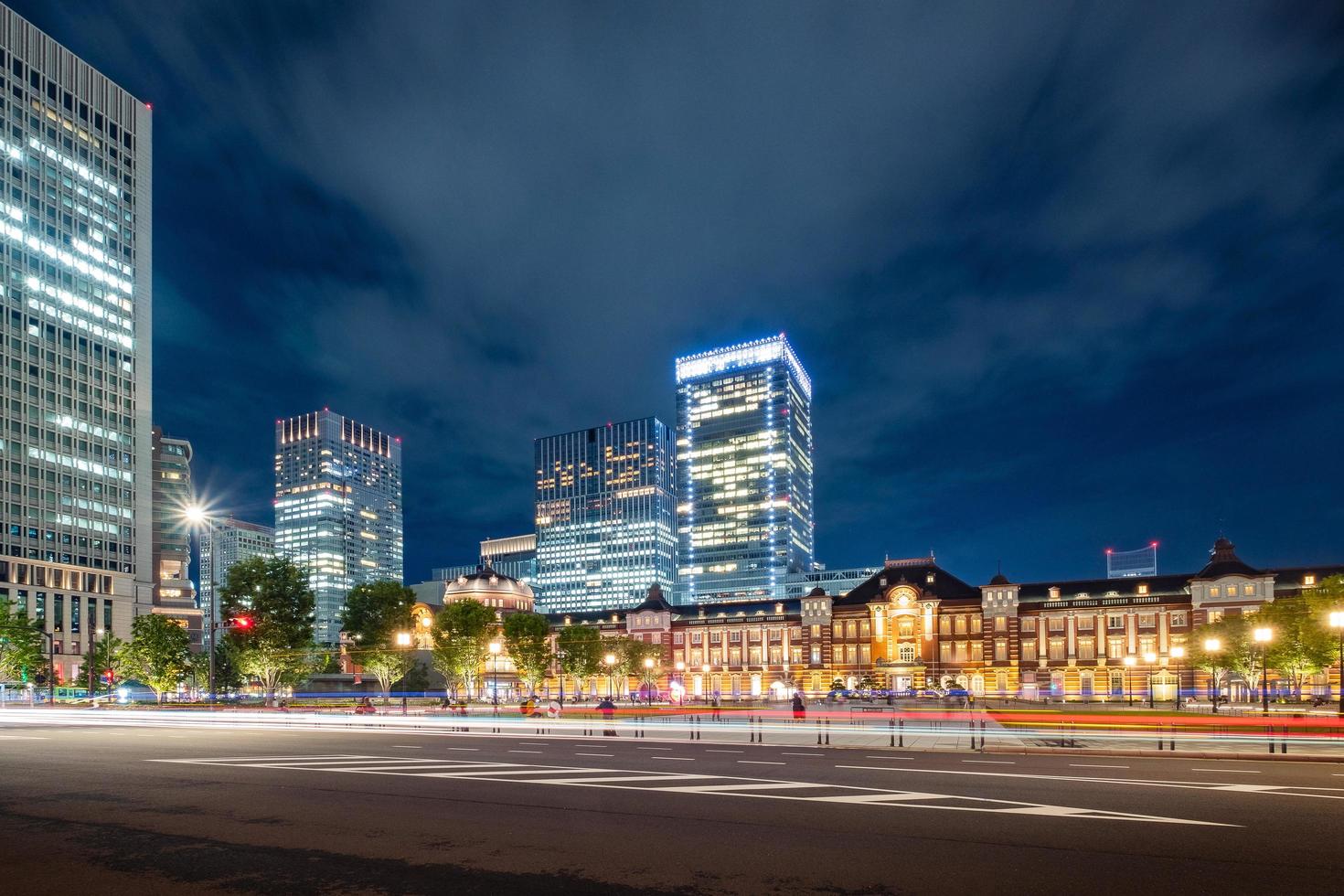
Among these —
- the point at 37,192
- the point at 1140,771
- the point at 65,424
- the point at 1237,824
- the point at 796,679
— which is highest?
the point at 37,192

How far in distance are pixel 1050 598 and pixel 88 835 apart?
100 m

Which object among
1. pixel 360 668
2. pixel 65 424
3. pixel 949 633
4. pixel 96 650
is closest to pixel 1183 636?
pixel 949 633

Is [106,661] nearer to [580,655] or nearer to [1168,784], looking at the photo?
[580,655]

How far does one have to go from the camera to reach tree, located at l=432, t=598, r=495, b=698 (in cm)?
8631

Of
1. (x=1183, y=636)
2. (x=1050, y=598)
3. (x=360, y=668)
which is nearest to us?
(x=1183, y=636)

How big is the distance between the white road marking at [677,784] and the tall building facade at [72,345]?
370ft

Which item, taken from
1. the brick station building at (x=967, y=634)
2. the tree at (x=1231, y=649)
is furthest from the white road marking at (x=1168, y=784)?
the brick station building at (x=967, y=634)

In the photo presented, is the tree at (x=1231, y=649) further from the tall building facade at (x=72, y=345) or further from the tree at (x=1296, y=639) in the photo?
the tall building facade at (x=72, y=345)

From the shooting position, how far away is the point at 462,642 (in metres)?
86.9

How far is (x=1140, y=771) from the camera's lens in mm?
24469

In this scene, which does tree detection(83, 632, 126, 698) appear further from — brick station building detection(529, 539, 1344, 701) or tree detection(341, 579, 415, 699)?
brick station building detection(529, 539, 1344, 701)

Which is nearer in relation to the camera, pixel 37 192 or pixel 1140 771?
pixel 1140 771

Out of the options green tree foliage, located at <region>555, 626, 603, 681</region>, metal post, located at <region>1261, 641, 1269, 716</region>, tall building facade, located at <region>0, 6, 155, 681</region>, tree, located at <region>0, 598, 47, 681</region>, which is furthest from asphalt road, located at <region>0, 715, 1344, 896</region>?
tall building facade, located at <region>0, 6, 155, 681</region>

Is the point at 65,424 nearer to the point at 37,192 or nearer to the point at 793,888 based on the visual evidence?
the point at 37,192
